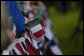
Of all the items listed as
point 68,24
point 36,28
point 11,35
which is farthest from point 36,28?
point 68,24

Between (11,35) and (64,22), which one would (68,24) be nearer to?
(64,22)

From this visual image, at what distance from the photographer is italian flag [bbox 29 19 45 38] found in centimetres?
87

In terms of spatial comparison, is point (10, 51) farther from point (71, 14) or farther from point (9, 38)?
point (71, 14)

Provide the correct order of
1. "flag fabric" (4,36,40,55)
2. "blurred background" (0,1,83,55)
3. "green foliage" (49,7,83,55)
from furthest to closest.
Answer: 1. "green foliage" (49,7,83,55)
2. "blurred background" (0,1,83,55)
3. "flag fabric" (4,36,40,55)

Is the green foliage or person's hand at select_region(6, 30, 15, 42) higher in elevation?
person's hand at select_region(6, 30, 15, 42)

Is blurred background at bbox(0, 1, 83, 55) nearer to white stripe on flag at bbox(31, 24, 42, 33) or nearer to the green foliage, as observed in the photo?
the green foliage

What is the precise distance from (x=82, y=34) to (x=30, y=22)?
2.09m

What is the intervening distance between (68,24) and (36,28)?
3176mm

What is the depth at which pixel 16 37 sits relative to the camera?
897 mm

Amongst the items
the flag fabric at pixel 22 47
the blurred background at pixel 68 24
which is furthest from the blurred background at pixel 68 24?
the flag fabric at pixel 22 47

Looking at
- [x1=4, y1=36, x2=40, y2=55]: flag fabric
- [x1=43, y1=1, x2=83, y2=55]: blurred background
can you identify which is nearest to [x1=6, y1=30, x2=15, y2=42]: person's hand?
[x1=4, y1=36, x2=40, y2=55]: flag fabric

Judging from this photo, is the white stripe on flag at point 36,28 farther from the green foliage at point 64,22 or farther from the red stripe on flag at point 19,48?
the green foliage at point 64,22

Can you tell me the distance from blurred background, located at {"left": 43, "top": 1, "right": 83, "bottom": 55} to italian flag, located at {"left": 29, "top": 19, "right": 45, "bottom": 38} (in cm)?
91

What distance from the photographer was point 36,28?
89cm
